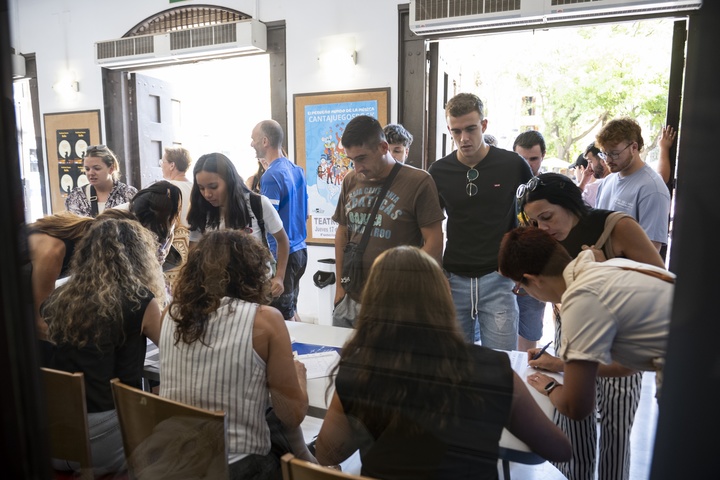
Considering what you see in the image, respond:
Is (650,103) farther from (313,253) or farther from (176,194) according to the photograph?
(176,194)

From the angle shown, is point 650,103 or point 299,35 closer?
point 650,103

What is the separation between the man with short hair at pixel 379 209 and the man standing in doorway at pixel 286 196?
16 cm

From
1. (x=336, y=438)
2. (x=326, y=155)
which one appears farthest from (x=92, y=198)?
(x=336, y=438)

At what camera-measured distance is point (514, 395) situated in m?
0.83

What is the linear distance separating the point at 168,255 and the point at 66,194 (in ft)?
1.19

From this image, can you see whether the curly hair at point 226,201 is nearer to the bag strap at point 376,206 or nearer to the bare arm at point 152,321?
the bare arm at point 152,321

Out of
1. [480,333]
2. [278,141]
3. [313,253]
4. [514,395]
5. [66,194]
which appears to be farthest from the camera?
[313,253]

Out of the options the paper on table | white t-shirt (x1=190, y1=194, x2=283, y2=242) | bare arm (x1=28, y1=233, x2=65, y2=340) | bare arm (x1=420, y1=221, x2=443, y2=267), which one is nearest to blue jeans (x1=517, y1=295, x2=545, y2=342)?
bare arm (x1=420, y1=221, x2=443, y2=267)

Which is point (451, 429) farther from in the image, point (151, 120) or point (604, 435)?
point (151, 120)

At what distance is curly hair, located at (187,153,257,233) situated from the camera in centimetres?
127

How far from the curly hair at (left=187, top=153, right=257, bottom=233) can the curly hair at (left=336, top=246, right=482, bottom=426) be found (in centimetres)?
57

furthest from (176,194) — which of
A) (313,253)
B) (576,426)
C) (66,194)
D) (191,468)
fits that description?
(576,426)

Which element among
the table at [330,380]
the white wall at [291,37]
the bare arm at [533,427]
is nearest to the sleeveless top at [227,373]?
the table at [330,380]

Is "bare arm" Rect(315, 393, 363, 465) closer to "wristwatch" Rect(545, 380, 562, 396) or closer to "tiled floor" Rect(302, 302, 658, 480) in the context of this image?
"tiled floor" Rect(302, 302, 658, 480)
